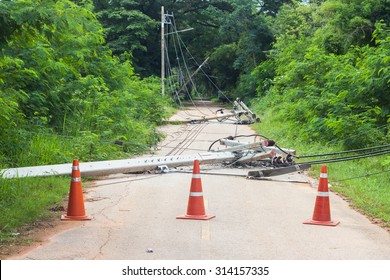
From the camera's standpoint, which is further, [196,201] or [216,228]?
[196,201]

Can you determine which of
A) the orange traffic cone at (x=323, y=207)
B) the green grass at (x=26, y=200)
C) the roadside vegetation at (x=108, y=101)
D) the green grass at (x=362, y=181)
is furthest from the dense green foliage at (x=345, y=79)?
the green grass at (x=26, y=200)

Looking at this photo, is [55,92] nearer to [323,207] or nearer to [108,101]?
[108,101]

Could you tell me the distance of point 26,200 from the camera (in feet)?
35.7

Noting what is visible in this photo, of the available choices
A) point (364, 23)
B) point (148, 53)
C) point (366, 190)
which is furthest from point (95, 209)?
point (148, 53)

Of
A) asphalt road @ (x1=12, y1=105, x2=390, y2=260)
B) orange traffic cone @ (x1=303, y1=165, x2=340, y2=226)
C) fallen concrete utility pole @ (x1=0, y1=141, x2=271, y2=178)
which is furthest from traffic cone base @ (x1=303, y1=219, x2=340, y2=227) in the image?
fallen concrete utility pole @ (x1=0, y1=141, x2=271, y2=178)

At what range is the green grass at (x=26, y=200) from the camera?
9.28m

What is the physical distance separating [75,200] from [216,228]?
240 cm

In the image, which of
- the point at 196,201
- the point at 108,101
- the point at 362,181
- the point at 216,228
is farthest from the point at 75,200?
the point at 108,101

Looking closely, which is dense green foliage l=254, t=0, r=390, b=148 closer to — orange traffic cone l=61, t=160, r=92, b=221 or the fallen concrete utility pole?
the fallen concrete utility pole

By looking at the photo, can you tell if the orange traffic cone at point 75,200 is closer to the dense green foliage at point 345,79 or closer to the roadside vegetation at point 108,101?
the roadside vegetation at point 108,101

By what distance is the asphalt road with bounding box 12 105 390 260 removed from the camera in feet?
25.4

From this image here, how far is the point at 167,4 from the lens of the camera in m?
64.1

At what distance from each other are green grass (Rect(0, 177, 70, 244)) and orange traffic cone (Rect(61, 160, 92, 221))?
1.50 feet

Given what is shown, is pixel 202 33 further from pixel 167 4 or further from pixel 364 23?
pixel 364 23
